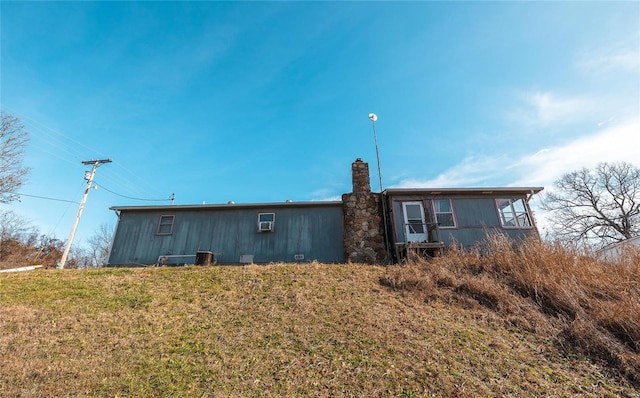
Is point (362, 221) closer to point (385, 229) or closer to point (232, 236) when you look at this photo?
point (385, 229)

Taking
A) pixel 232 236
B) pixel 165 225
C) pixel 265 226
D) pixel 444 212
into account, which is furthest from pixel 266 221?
pixel 444 212

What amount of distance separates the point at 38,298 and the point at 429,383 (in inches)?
373

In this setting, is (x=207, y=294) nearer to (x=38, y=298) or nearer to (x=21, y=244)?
(x=38, y=298)

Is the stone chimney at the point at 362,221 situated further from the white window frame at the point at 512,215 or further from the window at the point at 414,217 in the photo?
the white window frame at the point at 512,215

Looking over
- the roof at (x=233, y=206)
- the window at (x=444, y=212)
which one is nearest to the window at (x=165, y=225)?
the roof at (x=233, y=206)

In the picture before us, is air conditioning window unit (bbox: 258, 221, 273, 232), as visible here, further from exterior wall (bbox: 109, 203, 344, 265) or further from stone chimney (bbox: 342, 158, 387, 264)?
stone chimney (bbox: 342, 158, 387, 264)

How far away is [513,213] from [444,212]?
3.37 metres

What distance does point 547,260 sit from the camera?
25.6 ft

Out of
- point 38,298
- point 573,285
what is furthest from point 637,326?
point 38,298

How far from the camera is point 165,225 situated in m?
14.5

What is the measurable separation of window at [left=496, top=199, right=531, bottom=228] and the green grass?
→ 880 centimetres

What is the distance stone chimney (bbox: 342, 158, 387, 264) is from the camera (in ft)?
40.6

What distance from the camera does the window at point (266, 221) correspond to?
14.1 metres

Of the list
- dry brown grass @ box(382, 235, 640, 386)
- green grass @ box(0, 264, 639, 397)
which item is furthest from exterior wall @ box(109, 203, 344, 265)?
green grass @ box(0, 264, 639, 397)
